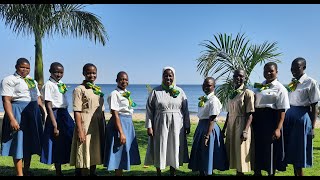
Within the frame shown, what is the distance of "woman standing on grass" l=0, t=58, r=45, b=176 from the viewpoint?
16.9ft

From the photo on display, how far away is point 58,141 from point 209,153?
7.63 ft

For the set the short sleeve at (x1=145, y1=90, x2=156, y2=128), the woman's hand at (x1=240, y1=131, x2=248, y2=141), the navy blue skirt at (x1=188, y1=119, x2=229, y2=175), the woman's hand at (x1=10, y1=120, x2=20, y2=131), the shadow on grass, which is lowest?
the shadow on grass

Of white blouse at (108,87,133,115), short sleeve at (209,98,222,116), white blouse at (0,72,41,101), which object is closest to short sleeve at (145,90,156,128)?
white blouse at (108,87,133,115)

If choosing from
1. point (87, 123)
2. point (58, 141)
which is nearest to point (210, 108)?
point (87, 123)

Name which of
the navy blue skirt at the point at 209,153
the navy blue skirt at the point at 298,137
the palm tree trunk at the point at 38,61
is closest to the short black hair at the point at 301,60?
the navy blue skirt at the point at 298,137

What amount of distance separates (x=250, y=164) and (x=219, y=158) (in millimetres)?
466

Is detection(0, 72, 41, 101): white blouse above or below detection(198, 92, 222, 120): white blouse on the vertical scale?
above

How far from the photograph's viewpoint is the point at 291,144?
5309mm

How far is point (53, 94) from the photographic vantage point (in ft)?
17.5

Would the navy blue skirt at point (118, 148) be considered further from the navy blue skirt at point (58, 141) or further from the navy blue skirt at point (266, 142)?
the navy blue skirt at point (266, 142)

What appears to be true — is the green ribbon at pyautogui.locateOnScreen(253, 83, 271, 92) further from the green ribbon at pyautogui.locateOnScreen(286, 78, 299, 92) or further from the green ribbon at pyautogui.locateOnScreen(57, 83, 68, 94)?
the green ribbon at pyautogui.locateOnScreen(57, 83, 68, 94)

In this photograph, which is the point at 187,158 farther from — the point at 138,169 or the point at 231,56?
the point at 231,56

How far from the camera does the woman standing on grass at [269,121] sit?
507 cm
